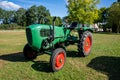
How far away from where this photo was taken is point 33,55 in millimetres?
8891

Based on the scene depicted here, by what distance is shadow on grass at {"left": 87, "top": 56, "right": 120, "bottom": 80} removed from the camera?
699cm

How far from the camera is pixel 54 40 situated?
324 inches

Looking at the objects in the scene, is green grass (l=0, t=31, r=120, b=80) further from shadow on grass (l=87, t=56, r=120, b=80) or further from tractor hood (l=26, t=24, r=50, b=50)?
tractor hood (l=26, t=24, r=50, b=50)

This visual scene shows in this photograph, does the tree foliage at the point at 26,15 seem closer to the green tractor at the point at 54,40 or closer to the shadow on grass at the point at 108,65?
the green tractor at the point at 54,40

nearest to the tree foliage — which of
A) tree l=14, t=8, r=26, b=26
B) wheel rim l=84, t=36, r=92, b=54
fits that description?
tree l=14, t=8, r=26, b=26

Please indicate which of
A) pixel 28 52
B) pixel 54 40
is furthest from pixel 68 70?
pixel 28 52

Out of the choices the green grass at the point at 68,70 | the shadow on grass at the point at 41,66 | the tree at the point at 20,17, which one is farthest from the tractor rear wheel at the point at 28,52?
the tree at the point at 20,17

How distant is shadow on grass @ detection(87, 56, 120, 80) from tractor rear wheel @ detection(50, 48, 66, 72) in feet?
4.50

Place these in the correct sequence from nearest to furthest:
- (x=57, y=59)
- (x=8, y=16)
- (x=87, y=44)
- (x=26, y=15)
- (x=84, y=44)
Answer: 1. (x=57, y=59)
2. (x=84, y=44)
3. (x=87, y=44)
4. (x=26, y=15)
5. (x=8, y=16)

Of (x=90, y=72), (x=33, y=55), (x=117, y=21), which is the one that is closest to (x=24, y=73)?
(x=33, y=55)

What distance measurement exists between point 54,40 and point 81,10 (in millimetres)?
29544

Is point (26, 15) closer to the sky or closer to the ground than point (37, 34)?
closer to the sky

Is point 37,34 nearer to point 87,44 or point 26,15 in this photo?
point 87,44

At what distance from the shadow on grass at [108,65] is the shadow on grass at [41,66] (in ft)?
6.25
